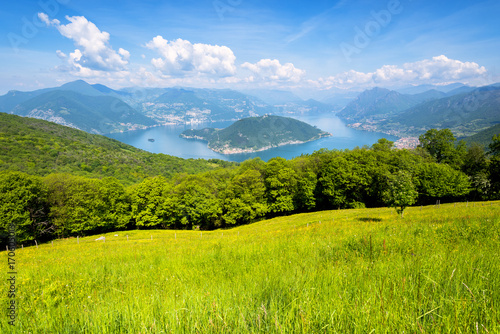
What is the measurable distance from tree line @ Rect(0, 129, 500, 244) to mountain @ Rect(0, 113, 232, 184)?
63.8 metres

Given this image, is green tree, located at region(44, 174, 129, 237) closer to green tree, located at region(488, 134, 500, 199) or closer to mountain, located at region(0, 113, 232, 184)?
mountain, located at region(0, 113, 232, 184)

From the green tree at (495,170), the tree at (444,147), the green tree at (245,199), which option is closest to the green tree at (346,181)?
the green tree at (245,199)

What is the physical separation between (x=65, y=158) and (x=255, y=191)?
5658 inches

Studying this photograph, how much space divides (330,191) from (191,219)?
3683 cm

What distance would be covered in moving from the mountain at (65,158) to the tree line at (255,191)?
63.8 meters

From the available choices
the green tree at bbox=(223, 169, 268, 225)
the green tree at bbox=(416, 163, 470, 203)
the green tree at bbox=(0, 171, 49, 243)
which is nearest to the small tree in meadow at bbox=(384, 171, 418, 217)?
the green tree at bbox=(416, 163, 470, 203)

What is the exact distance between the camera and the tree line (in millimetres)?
47562

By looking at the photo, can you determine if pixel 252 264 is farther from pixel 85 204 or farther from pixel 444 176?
pixel 444 176

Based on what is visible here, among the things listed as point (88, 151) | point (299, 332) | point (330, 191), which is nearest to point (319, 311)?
point (299, 332)

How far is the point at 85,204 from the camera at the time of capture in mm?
Result: 50469

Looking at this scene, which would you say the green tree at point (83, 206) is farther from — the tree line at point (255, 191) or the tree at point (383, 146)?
the tree at point (383, 146)

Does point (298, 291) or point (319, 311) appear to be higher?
point (319, 311)

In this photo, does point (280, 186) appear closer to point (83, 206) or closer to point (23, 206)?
point (83, 206)

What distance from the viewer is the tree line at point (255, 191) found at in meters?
47.6
